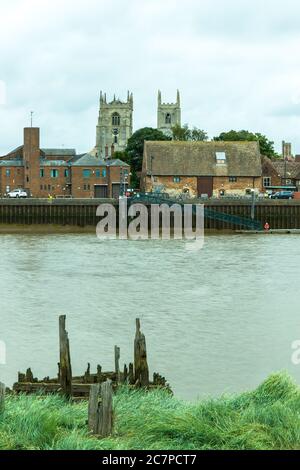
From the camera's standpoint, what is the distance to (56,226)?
67.5 m

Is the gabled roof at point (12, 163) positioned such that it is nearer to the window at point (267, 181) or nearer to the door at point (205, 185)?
the door at point (205, 185)

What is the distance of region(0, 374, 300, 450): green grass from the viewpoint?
413 inches

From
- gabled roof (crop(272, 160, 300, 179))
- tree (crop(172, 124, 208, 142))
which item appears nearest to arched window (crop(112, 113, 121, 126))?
tree (crop(172, 124, 208, 142))

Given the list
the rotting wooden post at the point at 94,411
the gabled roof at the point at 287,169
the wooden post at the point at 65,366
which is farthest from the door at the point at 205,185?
the rotting wooden post at the point at 94,411

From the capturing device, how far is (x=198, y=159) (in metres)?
86.6

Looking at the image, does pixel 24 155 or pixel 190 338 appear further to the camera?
pixel 24 155

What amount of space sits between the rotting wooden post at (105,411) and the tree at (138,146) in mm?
92732

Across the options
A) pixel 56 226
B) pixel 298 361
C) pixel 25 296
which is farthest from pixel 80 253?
pixel 298 361

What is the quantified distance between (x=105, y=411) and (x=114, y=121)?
588 ft

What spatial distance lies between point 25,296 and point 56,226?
38.3 meters

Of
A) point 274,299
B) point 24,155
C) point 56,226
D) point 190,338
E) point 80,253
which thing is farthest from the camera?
point 24,155

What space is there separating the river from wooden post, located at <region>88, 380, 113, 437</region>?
17.8ft

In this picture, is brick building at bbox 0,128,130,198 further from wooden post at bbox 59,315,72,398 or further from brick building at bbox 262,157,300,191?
wooden post at bbox 59,315,72,398

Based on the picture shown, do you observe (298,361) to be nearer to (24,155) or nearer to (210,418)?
(210,418)
